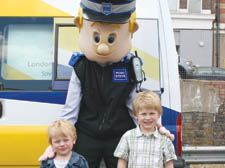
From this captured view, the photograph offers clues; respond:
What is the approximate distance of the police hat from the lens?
2982 millimetres

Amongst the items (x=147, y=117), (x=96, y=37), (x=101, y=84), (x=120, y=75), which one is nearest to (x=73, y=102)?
(x=101, y=84)

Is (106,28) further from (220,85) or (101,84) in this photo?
(220,85)

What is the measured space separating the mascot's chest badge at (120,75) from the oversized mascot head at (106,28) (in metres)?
0.09

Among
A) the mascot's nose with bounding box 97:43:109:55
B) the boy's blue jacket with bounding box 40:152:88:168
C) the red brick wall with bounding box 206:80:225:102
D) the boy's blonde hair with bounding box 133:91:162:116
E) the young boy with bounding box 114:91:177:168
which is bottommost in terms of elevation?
the boy's blue jacket with bounding box 40:152:88:168

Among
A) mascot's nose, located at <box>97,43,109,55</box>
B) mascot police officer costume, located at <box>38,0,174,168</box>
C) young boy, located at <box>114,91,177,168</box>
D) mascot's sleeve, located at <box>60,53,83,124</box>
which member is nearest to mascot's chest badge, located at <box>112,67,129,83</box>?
mascot police officer costume, located at <box>38,0,174,168</box>

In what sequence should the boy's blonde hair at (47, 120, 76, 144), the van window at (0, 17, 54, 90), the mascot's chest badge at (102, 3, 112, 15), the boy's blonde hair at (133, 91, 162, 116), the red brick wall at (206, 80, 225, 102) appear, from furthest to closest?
the red brick wall at (206, 80, 225, 102), the van window at (0, 17, 54, 90), the mascot's chest badge at (102, 3, 112, 15), the boy's blonde hair at (133, 91, 162, 116), the boy's blonde hair at (47, 120, 76, 144)

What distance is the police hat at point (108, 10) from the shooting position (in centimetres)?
298

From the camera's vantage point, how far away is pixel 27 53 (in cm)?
354

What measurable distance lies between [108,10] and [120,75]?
532mm

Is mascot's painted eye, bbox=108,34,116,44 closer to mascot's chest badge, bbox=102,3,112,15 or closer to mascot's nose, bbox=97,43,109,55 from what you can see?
mascot's nose, bbox=97,43,109,55

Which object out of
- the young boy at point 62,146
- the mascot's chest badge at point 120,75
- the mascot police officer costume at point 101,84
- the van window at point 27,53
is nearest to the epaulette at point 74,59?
the mascot police officer costume at point 101,84

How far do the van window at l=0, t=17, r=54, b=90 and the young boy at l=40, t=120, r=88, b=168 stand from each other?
99 centimetres

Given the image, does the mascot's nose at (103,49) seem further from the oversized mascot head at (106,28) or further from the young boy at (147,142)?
the young boy at (147,142)

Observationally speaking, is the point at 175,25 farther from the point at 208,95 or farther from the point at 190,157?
the point at 190,157
